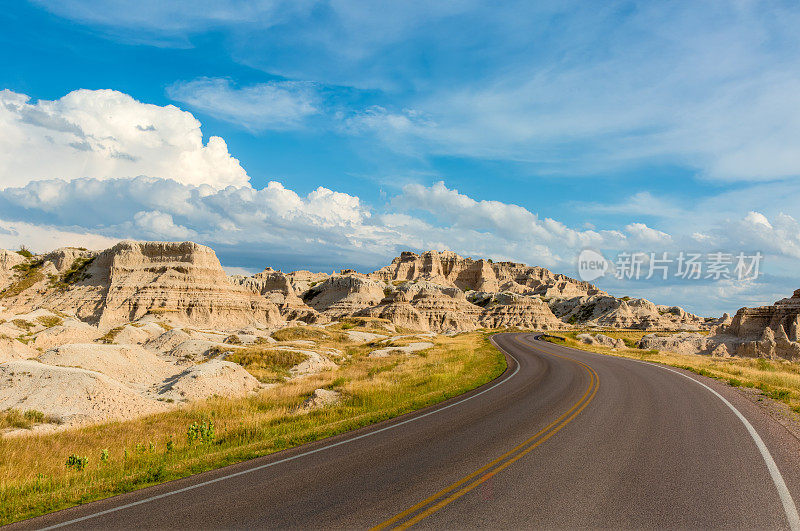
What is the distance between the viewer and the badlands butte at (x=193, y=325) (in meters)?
20.6

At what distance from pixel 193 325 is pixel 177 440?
6141 cm

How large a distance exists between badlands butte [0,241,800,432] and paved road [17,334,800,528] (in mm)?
7941

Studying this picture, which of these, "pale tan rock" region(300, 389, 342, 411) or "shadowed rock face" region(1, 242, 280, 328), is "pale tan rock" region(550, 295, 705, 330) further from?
"pale tan rock" region(300, 389, 342, 411)

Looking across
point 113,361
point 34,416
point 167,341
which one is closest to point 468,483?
point 34,416

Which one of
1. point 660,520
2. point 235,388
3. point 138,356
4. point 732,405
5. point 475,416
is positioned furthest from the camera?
point 138,356

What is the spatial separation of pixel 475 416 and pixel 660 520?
677 centimetres

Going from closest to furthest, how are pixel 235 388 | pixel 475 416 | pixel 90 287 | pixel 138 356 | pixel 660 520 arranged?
pixel 660 520, pixel 475 416, pixel 235 388, pixel 138 356, pixel 90 287

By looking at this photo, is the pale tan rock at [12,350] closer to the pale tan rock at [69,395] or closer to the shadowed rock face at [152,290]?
the pale tan rock at [69,395]

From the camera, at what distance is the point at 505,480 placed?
7262 mm

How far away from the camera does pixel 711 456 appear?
852 centimetres

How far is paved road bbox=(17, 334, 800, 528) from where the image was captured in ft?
19.9

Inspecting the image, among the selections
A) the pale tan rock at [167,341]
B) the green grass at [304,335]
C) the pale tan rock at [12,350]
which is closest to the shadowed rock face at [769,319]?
the green grass at [304,335]

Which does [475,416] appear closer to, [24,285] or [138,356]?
[138,356]

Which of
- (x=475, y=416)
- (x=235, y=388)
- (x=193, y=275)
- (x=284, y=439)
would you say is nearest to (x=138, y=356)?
(x=235, y=388)
